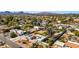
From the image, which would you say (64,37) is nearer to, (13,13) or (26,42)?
(26,42)

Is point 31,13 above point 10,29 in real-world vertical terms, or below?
above

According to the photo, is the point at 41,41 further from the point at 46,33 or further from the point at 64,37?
the point at 64,37

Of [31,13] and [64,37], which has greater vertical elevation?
[31,13]
